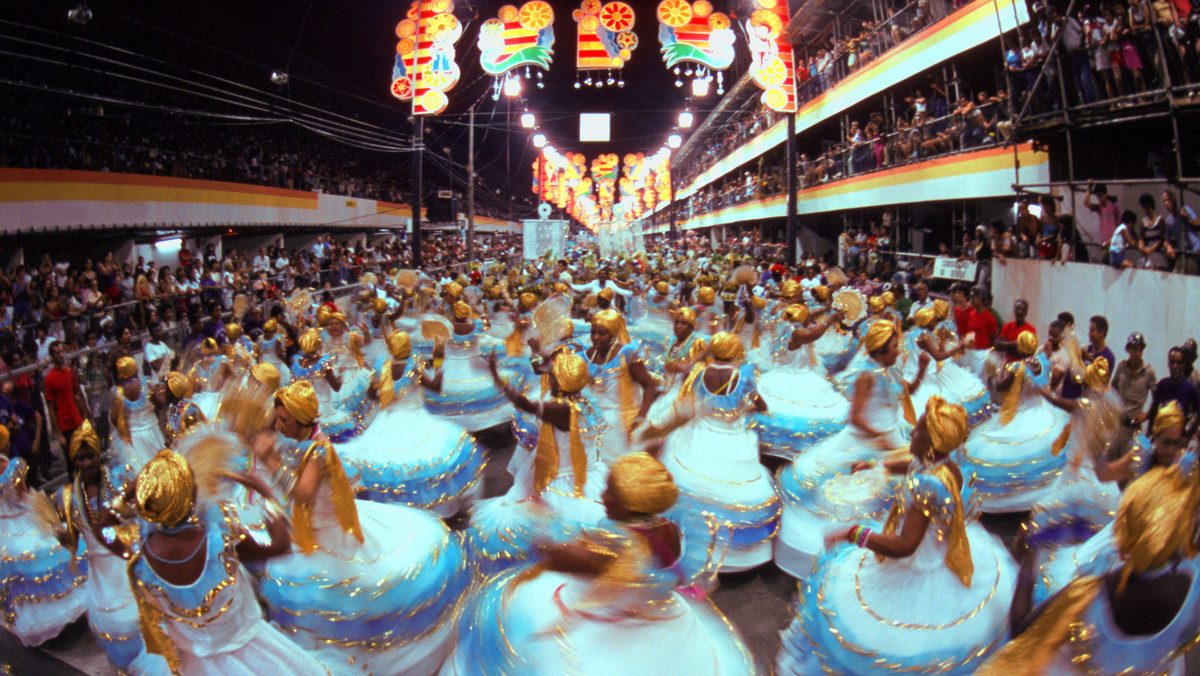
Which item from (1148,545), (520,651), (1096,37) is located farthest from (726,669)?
(1096,37)

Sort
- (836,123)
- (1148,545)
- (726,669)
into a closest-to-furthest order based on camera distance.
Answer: (1148,545) → (726,669) → (836,123)

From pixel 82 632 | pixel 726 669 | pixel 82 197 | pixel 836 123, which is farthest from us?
pixel 836 123

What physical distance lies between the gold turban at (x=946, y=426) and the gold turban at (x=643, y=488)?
1401 millimetres

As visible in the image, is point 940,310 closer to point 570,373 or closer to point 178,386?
point 570,373

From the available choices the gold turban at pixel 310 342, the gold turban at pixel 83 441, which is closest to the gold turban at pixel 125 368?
the gold turban at pixel 310 342

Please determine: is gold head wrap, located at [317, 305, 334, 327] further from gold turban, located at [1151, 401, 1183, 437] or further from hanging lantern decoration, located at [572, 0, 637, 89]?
hanging lantern decoration, located at [572, 0, 637, 89]

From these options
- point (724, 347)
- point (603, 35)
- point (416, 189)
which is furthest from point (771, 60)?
point (724, 347)

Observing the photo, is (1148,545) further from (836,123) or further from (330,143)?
(330,143)

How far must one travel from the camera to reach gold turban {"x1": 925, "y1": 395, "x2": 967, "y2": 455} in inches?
130

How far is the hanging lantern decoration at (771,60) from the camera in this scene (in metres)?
18.5

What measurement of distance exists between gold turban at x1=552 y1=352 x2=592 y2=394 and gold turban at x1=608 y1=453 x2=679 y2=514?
2010 millimetres

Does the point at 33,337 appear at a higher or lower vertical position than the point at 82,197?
lower

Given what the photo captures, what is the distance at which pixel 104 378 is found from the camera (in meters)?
9.12

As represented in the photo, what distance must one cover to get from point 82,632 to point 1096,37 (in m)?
12.8
